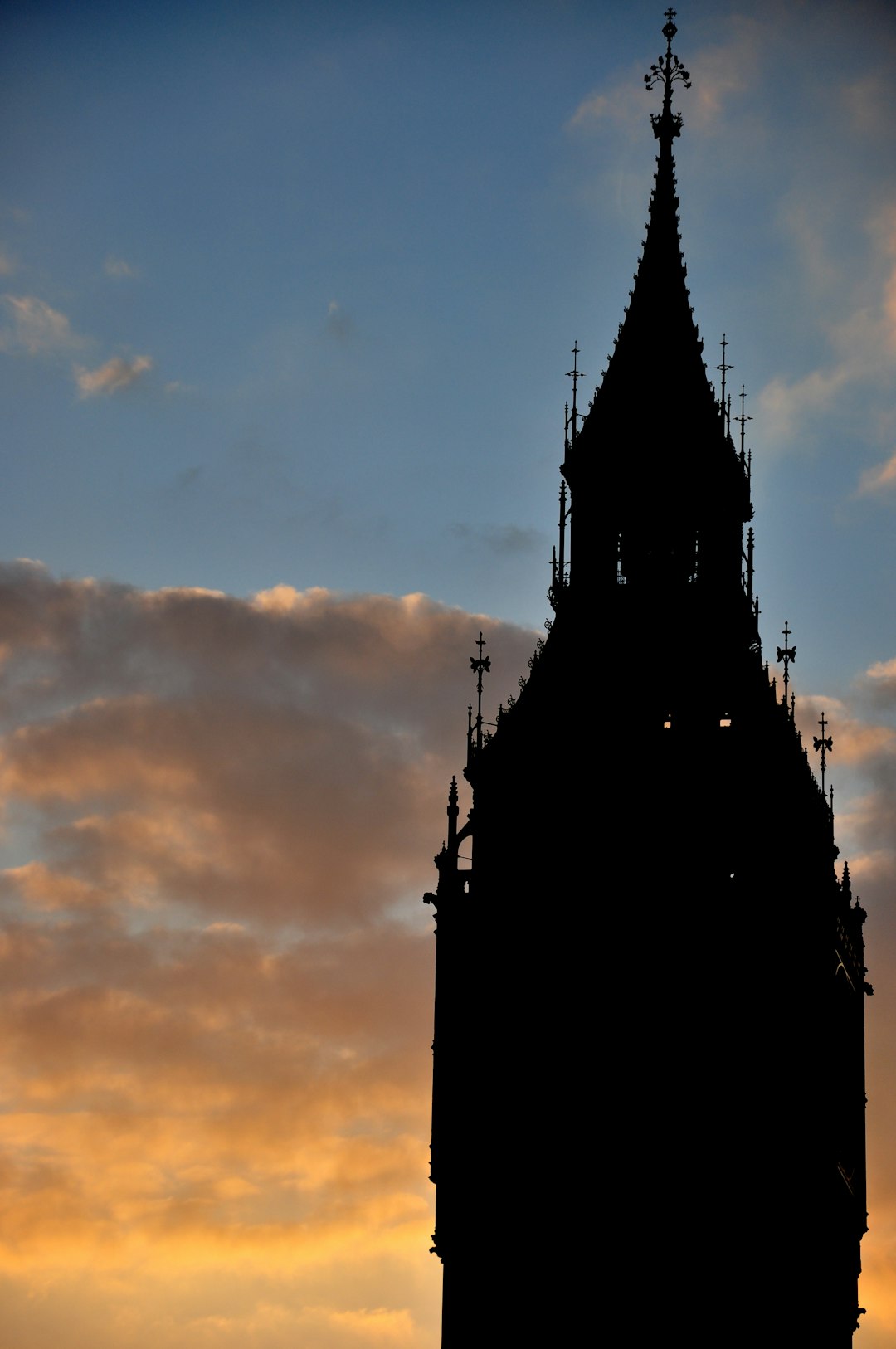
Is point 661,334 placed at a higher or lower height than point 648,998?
higher

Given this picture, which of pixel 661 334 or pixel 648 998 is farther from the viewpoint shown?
pixel 661 334

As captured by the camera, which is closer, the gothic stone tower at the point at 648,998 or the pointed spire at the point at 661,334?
the gothic stone tower at the point at 648,998

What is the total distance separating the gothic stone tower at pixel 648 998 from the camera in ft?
247

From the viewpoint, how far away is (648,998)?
78.6 metres

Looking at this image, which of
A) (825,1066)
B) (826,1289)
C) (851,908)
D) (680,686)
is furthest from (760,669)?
(826,1289)

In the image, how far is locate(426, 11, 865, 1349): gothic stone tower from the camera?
7544 cm

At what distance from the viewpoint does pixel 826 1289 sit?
250 ft

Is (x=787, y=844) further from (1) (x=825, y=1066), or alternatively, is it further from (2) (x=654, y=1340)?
(2) (x=654, y=1340)

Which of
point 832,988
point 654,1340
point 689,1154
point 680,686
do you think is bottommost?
point 654,1340

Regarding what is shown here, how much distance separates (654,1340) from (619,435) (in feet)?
105

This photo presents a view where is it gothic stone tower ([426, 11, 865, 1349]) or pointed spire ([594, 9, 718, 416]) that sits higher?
pointed spire ([594, 9, 718, 416])

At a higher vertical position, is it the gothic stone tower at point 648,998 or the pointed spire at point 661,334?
the pointed spire at point 661,334

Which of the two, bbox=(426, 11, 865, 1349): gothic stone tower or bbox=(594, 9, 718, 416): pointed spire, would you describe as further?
bbox=(594, 9, 718, 416): pointed spire

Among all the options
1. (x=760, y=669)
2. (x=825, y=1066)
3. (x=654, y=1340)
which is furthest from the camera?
(x=760, y=669)
